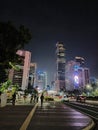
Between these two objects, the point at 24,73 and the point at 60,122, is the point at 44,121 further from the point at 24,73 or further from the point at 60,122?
the point at 24,73

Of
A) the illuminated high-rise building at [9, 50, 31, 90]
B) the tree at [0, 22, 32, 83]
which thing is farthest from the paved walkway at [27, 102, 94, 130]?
the illuminated high-rise building at [9, 50, 31, 90]

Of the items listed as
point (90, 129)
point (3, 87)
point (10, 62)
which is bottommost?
point (90, 129)

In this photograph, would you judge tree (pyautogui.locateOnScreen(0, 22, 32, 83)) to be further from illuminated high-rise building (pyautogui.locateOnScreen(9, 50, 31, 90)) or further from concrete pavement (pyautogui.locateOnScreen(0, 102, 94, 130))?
illuminated high-rise building (pyautogui.locateOnScreen(9, 50, 31, 90))

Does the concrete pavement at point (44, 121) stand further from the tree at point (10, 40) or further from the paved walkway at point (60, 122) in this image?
the tree at point (10, 40)

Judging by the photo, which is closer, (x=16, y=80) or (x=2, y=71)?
(x=2, y=71)

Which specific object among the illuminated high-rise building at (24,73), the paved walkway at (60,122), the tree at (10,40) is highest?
the illuminated high-rise building at (24,73)

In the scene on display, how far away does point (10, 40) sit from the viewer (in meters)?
23.2

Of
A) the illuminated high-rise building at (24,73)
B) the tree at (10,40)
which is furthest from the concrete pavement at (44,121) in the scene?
the illuminated high-rise building at (24,73)

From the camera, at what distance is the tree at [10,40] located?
72.1ft

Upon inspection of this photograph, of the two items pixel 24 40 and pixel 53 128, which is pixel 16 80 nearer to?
pixel 24 40

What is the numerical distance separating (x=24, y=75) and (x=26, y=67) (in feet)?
20.9

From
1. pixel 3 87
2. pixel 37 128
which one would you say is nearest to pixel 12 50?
pixel 3 87

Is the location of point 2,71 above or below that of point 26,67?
below

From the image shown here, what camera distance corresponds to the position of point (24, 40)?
24094 mm
